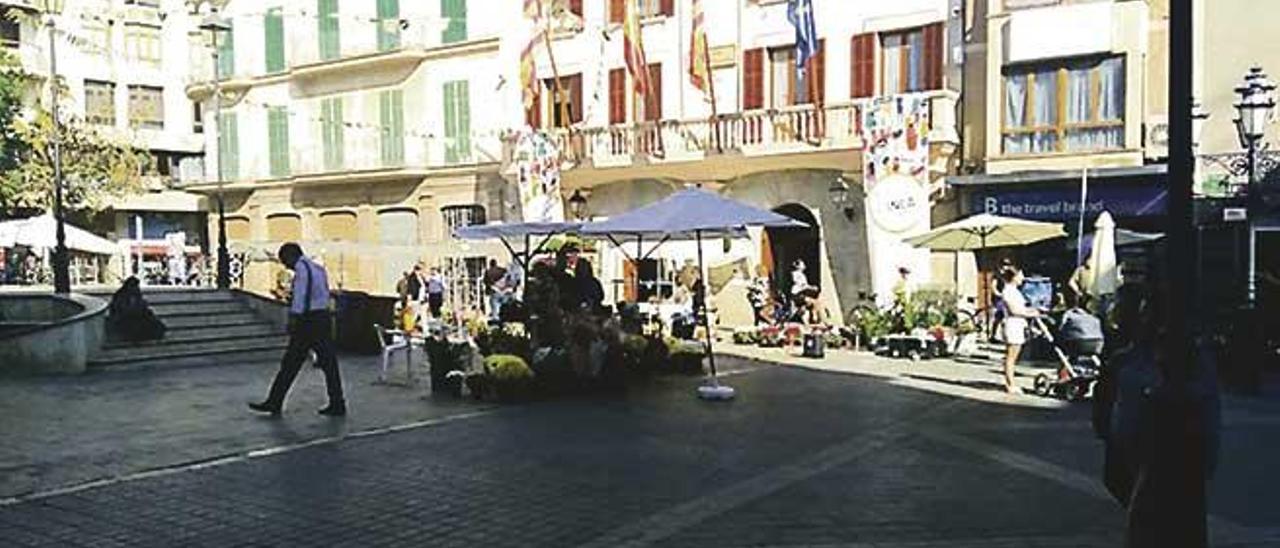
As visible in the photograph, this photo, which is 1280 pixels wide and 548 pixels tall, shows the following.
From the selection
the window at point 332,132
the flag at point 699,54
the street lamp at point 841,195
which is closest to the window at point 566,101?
the flag at point 699,54

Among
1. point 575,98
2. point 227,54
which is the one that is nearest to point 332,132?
point 227,54

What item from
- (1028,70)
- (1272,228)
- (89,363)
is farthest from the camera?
(1028,70)

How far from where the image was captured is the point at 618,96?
2812cm

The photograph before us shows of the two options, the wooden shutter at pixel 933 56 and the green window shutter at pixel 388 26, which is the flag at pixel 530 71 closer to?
the green window shutter at pixel 388 26

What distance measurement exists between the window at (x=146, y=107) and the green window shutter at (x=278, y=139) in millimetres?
16298

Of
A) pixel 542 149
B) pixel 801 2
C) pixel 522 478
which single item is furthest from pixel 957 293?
pixel 522 478

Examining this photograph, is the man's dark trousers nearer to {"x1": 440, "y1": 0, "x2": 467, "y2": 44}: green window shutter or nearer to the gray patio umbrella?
the gray patio umbrella

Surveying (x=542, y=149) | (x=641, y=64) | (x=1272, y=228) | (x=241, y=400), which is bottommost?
(x=241, y=400)

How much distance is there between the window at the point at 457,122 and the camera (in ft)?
102

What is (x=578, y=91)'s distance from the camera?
29047mm

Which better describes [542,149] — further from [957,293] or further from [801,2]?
[957,293]

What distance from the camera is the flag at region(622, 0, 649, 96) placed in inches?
1045

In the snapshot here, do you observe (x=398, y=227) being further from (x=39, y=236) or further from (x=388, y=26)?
(x=39, y=236)

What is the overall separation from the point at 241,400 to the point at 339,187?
22.9m
